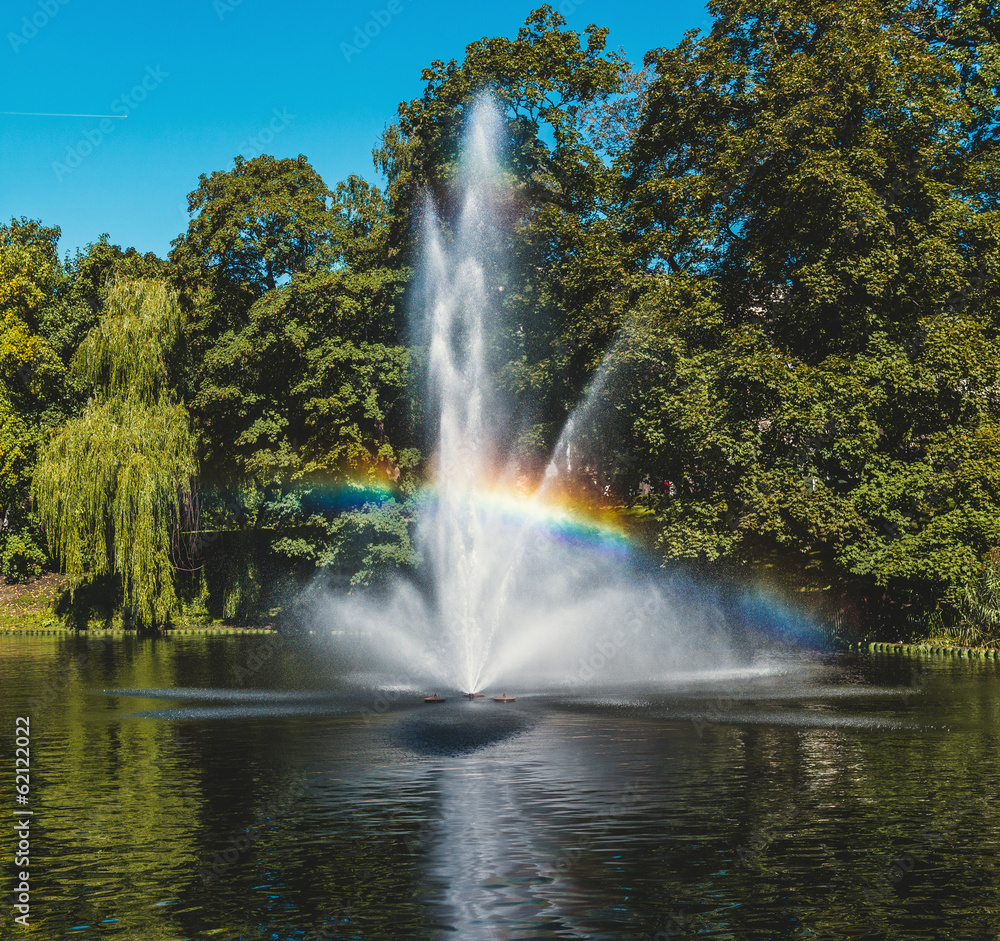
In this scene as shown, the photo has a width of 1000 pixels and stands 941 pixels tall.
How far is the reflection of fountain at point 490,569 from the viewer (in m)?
33.8

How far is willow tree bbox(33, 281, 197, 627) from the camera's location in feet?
157

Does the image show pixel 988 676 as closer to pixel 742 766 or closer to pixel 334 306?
pixel 742 766

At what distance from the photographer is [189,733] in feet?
69.7

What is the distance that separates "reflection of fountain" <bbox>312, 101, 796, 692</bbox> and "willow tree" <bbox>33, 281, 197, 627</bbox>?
8983mm

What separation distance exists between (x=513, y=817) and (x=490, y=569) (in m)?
19.8

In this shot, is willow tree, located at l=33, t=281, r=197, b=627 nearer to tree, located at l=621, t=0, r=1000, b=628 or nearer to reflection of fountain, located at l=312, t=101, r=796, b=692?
reflection of fountain, located at l=312, t=101, r=796, b=692

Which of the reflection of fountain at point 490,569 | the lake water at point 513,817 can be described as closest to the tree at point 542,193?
the reflection of fountain at point 490,569

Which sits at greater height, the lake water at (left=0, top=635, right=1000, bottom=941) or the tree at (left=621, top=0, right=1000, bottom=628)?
the tree at (left=621, top=0, right=1000, bottom=628)

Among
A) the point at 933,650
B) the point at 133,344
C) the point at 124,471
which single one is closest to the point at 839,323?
the point at 933,650

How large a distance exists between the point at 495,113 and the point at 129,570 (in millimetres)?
26081

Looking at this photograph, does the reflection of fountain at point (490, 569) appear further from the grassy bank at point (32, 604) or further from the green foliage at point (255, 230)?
the grassy bank at point (32, 604)

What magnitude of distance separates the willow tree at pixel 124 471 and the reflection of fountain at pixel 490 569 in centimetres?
898

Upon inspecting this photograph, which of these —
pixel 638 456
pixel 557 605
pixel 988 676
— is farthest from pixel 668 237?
pixel 988 676

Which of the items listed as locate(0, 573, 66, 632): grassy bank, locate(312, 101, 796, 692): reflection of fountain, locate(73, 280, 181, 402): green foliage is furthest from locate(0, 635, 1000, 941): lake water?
locate(0, 573, 66, 632): grassy bank
